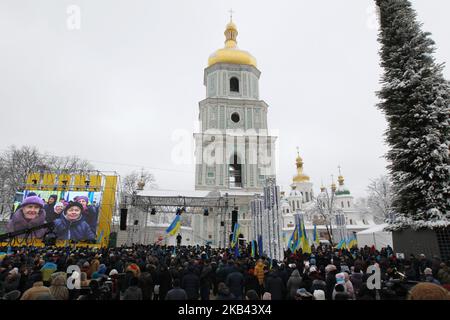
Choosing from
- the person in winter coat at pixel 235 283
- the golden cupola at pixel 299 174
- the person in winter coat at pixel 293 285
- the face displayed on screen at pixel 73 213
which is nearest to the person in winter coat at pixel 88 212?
the face displayed on screen at pixel 73 213

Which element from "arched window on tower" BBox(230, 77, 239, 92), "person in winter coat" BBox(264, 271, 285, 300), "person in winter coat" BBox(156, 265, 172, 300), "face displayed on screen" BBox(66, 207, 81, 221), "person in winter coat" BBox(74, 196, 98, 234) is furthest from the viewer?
"arched window on tower" BBox(230, 77, 239, 92)

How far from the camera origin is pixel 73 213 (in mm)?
26453

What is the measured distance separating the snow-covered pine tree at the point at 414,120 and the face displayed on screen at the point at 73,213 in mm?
25763

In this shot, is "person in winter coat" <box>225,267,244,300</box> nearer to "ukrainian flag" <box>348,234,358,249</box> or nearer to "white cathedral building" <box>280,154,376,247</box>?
"ukrainian flag" <box>348,234,358,249</box>

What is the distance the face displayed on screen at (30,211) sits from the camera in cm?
2578

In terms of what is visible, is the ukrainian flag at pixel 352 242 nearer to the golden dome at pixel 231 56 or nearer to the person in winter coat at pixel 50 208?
the golden dome at pixel 231 56

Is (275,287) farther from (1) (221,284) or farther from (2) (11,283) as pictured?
(2) (11,283)

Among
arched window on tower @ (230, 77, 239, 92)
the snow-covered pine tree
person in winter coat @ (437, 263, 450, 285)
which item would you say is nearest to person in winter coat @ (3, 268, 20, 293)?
person in winter coat @ (437, 263, 450, 285)

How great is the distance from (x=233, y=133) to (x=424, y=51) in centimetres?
2430

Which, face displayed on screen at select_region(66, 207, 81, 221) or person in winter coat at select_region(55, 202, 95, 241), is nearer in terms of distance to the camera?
person in winter coat at select_region(55, 202, 95, 241)

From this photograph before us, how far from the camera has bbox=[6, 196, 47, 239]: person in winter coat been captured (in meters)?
25.4

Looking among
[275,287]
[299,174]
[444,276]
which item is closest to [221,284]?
[275,287]

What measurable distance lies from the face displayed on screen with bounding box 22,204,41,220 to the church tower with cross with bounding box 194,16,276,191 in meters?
16.5
